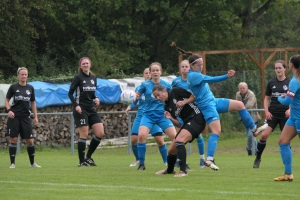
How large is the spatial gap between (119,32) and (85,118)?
77.7 ft

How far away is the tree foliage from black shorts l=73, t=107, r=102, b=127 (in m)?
17.4

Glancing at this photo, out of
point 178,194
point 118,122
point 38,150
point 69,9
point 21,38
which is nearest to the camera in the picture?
point 178,194

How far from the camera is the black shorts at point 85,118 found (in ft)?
49.7

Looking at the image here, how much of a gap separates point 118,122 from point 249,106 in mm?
8145

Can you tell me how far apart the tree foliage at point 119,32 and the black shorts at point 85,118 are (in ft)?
57.1

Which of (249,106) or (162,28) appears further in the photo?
(162,28)

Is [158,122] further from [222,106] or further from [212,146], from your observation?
[212,146]

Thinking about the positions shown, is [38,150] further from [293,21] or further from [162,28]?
[293,21]

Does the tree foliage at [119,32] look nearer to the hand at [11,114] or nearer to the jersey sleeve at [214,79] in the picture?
the hand at [11,114]

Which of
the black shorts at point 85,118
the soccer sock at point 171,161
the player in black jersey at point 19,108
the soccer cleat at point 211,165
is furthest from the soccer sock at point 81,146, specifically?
the soccer cleat at point 211,165

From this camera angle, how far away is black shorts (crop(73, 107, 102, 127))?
1516 cm

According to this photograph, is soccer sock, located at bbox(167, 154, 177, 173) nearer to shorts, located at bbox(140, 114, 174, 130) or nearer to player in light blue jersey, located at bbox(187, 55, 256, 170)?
player in light blue jersey, located at bbox(187, 55, 256, 170)

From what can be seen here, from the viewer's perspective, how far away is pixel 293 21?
58969 millimetres

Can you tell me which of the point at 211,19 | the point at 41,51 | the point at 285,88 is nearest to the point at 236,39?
the point at 211,19
